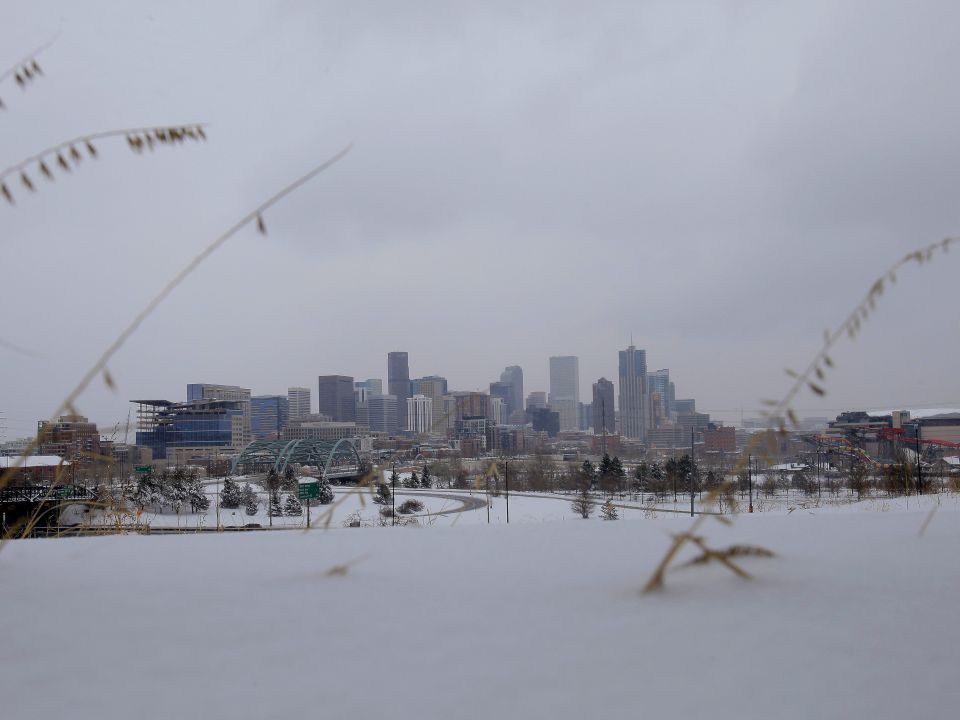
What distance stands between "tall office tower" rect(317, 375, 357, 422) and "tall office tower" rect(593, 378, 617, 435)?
50.3 feet

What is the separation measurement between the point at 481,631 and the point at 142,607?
0.46 meters

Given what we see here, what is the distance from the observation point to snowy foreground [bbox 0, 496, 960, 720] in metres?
0.62

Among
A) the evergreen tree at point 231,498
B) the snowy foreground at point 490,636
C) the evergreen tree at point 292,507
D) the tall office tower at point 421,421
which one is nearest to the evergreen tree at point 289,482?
the evergreen tree at point 231,498

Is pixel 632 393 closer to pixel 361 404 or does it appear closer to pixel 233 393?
pixel 361 404

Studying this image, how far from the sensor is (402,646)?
74 cm

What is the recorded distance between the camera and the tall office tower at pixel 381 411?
105ft

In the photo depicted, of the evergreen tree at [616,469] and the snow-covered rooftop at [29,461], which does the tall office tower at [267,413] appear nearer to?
the evergreen tree at [616,469]

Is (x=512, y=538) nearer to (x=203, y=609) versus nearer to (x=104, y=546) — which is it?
(x=203, y=609)

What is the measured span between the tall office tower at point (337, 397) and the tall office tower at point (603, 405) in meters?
15.3

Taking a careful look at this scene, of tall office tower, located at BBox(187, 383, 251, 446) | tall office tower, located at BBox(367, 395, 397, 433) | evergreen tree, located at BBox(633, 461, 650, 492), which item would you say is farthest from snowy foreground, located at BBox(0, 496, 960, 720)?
tall office tower, located at BBox(187, 383, 251, 446)

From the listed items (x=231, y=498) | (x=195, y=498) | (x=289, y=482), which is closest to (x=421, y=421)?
(x=195, y=498)

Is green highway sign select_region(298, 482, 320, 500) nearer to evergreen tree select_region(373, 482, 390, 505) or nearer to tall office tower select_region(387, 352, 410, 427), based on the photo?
evergreen tree select_region(373, 482, 390, 505)

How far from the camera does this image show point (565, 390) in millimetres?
42938

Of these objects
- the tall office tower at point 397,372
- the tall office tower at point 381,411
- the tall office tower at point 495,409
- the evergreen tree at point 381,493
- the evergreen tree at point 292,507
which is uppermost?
the tall office tower at point 397,372
